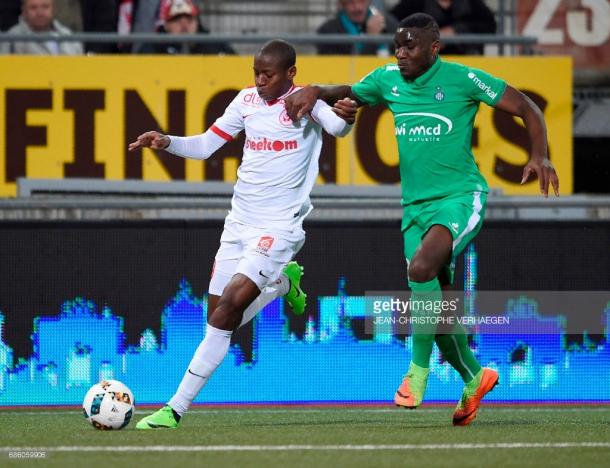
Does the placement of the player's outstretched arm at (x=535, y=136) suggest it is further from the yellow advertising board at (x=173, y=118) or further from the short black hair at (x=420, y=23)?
the yellow advertising board at (x=173, y=118)

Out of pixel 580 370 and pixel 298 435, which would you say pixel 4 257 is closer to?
pixel 298 435

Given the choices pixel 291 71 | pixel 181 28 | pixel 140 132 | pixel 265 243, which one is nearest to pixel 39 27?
pixel 181 28

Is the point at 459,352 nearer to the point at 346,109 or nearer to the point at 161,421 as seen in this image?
the point at 346,109

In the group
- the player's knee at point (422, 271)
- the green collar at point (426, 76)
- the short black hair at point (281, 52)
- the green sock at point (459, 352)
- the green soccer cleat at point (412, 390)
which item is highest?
the short black hair at point (281, 52)

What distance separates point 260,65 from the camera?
27.6 feet

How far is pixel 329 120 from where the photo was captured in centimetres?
838

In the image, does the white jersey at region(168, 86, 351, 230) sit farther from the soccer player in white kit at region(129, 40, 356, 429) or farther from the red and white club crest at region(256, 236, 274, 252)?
the red and white club crest at region(256, 236, 274, 252)

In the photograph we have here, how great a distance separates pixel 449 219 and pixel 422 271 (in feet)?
1.23

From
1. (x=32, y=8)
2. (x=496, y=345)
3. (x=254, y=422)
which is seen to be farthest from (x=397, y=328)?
(x=32, y=8)

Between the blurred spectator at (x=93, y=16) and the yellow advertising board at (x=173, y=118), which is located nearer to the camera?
the yellow advertising board at (x=173, y=118)

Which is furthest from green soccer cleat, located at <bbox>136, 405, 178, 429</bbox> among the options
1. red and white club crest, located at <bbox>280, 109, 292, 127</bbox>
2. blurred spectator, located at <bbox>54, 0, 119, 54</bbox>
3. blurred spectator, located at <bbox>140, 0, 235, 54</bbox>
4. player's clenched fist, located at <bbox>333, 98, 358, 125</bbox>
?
blurred spectator, located at <bbox>54, 0, 119, 54</bbox>

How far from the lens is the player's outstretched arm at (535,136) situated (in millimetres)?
7930

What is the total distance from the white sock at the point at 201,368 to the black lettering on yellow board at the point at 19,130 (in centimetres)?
408

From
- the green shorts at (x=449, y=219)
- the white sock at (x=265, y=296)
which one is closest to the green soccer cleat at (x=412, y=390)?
the green shorts at (x=449, y=219)
